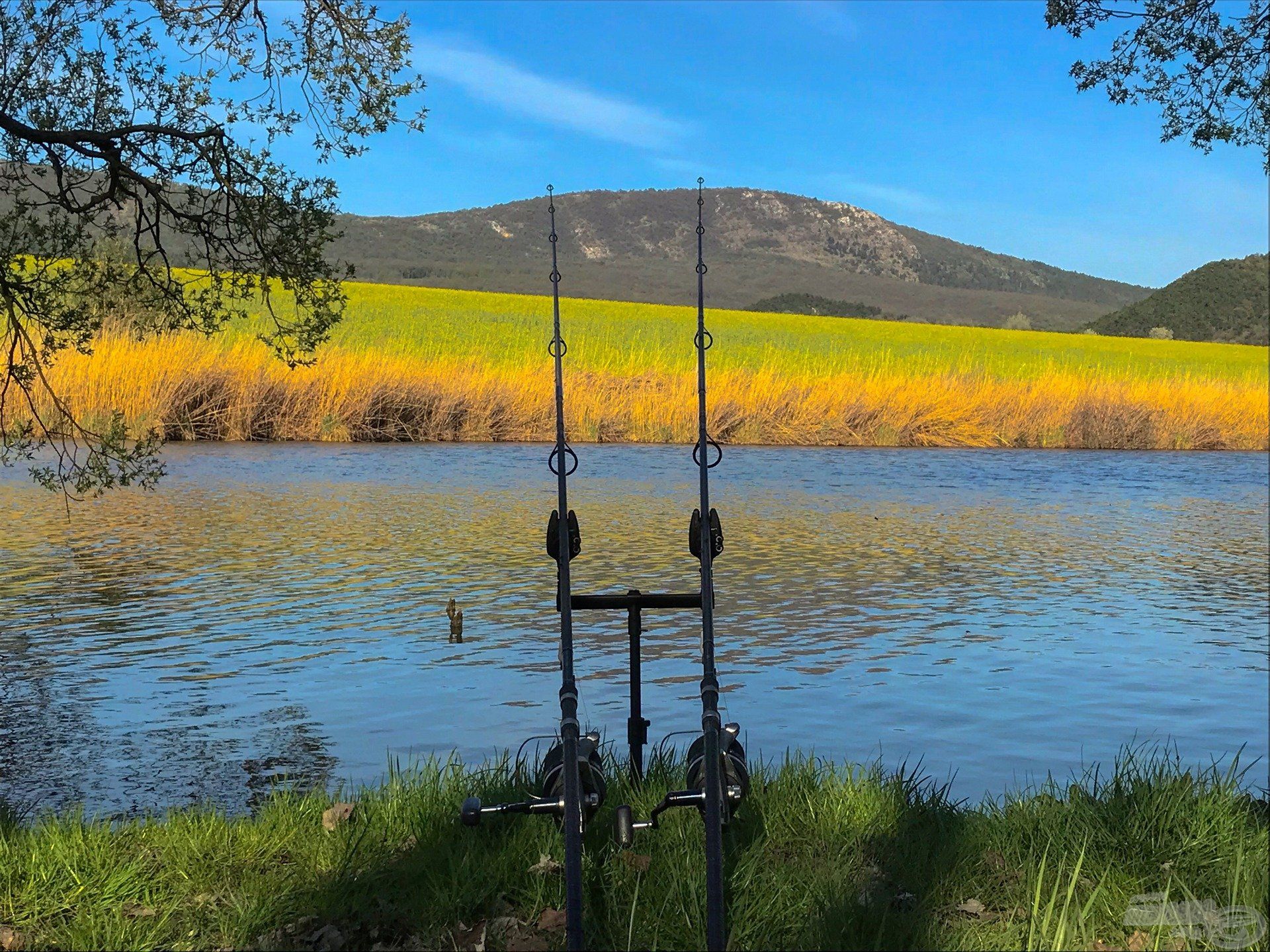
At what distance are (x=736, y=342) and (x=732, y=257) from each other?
118 meters

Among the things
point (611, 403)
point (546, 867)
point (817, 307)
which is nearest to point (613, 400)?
point (611, 403)

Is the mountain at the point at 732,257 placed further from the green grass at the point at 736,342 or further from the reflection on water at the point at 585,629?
the reflection on water at the point at 585,629

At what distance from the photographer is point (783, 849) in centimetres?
423

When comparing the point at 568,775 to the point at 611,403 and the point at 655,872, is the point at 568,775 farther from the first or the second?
the point at 611,403

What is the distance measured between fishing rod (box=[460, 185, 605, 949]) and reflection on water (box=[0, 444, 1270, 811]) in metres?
1.39

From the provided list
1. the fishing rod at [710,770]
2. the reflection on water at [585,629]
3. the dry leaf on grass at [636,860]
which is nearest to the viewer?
the fishing rod at [710,770]

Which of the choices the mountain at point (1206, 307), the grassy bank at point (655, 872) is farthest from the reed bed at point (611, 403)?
the mountain at point (1206, 307)

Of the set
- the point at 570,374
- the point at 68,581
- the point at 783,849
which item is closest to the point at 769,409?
the point at 570,374

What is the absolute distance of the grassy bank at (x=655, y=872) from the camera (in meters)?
3.63

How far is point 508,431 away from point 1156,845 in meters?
18.6

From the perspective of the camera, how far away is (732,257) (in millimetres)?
161875

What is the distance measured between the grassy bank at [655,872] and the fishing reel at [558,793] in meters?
0.29

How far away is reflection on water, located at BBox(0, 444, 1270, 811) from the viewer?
5.64 meters

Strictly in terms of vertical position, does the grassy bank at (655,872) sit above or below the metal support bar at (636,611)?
below
